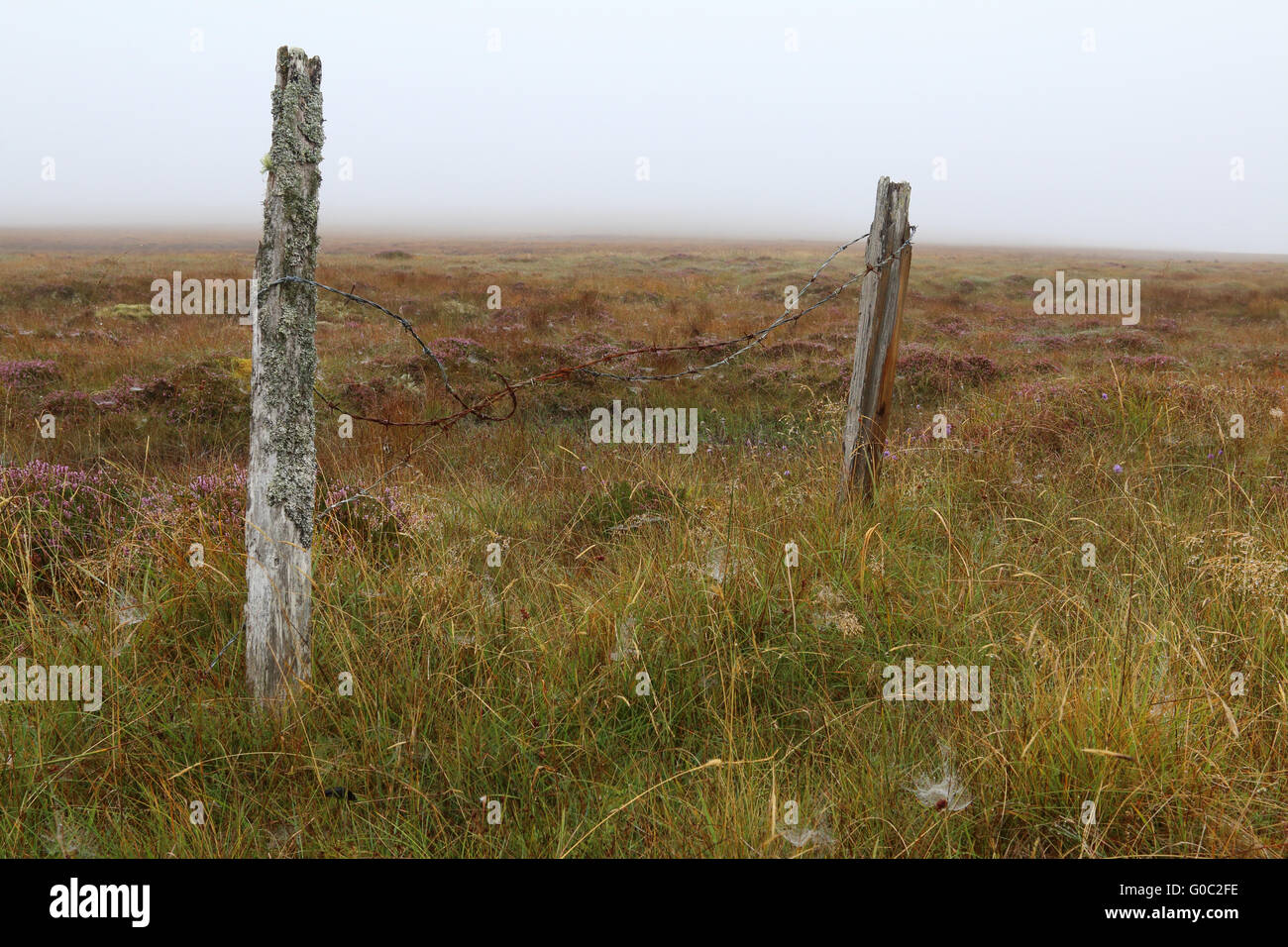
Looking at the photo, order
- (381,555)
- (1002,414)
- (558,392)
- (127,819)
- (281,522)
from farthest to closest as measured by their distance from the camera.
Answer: (558,392)
(1002,414)
(381,555)
(281,522)
(127,819)

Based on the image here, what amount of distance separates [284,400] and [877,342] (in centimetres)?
325

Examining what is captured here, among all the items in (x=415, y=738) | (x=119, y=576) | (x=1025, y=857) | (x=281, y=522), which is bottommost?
(x=1025, y=857)

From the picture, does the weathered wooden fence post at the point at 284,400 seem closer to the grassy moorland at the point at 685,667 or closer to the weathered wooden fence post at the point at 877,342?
the grassy moorland at the point at 685,667

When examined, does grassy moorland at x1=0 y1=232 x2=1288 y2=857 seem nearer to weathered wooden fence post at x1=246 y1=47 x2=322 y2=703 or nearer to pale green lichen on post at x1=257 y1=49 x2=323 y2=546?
weathered wooden fence post at x1=246 y1=47 x2=322 y2=703

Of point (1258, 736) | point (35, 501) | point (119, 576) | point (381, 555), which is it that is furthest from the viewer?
point (35, 501)

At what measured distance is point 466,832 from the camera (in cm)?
247

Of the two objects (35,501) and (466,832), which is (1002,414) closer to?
(466,832)

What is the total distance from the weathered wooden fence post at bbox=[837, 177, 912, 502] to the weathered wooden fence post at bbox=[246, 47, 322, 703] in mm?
2964

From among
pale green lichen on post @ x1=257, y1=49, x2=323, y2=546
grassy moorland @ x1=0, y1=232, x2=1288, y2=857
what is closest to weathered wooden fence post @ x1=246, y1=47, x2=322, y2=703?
pale green lichen on post @ x1=257, y1=49, x2=323, y2=546

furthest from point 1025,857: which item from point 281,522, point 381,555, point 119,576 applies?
point 119,576

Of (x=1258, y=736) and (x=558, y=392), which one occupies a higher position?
(x=558, y=392)

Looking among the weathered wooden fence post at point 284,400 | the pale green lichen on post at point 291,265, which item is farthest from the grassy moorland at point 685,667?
the pale green lichen on post at point 291,265

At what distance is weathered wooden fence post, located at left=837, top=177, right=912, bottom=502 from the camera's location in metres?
4.41

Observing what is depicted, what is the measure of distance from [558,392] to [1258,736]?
32.3 ft
